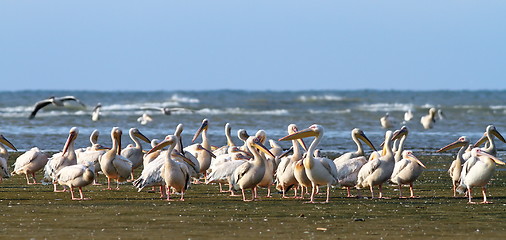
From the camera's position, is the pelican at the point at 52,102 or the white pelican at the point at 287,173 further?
the pelican at the point at 52,102

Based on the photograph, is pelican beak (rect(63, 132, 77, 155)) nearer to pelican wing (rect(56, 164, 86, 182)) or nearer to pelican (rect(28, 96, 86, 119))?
pelican wing (rect(56, 164, 86, 182))

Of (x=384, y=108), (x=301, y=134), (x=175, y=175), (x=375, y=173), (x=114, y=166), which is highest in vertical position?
(x=301, y=134)

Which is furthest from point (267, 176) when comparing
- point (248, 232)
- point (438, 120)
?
point (438, 120)

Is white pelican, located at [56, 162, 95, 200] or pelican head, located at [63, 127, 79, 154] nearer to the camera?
white pelican, located at [56, 162, 95, 200]

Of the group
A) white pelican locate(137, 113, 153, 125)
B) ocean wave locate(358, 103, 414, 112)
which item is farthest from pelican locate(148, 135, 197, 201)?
ocean wave locate(358, 103, 414, 112)

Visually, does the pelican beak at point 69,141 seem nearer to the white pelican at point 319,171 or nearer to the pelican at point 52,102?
the white pelican at point 319,171

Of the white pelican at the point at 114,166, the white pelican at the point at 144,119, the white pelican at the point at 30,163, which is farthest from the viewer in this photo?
the white pelican at the point at 144,119

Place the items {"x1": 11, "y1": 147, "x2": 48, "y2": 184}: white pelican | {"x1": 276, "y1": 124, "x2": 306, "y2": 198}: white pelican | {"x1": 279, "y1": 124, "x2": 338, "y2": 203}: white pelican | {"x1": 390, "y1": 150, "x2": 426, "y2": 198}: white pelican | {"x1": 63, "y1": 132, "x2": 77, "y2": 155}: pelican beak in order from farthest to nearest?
1. {"x1": 11, "y1": 147, "x2": 48, "y2": 184}: white pelican
2. {"x1": 63, "y1": 132, "x2": 77, "y2": 155}: pelican beak
3. {"x1": 390, "y1": 150, "x2": 426, "y2": 198}: white pelican
4. {"x1": 276, "y1": 124, "x2": 306, "y2": 198}: white pelican
5. {"x1": 279, "y1": 124, "x2": 338, "y2": 203}: white pelican

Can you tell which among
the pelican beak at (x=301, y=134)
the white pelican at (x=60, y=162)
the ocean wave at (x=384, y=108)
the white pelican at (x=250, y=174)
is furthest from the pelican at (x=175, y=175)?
the ocean wave at (x=384, y=108)

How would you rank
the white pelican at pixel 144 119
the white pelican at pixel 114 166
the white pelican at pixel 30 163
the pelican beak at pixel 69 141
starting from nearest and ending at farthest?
the white pelican at pixel 114 166 → the pelican beak at pixel 69 141 → the white pelican at pixel 30 163 → the white pelican at pixel 144 119

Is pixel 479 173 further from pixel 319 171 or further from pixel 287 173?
pixel 287 173

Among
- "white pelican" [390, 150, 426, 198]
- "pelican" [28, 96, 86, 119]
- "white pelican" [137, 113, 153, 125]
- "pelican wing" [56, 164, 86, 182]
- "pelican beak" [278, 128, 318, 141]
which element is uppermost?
"pelican beak" [278, 128, 318, 141]

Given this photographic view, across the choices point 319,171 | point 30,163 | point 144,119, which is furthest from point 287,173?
point 144,119

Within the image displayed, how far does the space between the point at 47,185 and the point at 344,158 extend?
4.73 metres
